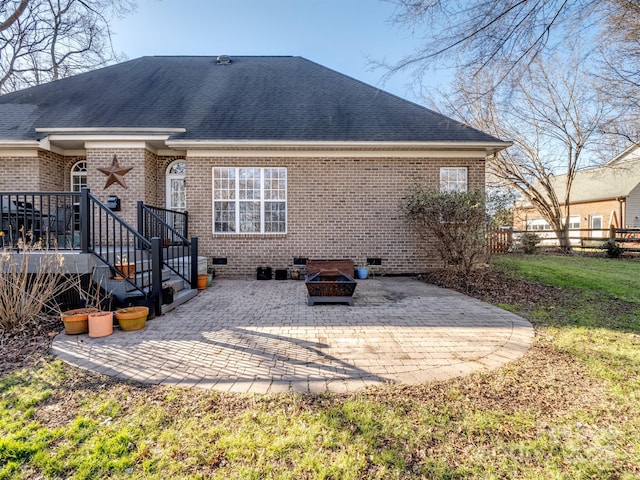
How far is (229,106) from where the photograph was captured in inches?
422

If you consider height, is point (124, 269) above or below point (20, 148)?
below

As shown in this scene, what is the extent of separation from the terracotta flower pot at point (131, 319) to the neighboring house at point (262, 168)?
476 cm

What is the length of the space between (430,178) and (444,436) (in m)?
8.28

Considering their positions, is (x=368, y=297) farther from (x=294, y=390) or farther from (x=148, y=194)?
(x=148, y=194)

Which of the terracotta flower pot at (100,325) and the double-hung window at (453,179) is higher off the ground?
the double-hung window at (453,179)

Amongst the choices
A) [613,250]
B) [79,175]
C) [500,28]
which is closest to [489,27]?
[500,28]

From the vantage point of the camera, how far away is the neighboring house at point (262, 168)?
30.1ft

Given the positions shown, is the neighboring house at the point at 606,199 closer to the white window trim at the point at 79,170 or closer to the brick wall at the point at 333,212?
the brick wall at the point at 333,212

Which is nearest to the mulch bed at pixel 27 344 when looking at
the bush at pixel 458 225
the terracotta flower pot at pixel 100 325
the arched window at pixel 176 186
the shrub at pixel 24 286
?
the shrub at pixel 24 286

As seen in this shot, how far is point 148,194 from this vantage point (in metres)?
9.47

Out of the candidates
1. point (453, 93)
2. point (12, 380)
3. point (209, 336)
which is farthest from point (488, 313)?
point (12, 380)

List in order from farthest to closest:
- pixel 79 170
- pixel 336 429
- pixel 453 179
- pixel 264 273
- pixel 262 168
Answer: pixel 79 170 < pixel 453 179 < pixel 262 168 < pixel 264 273 < pixel 336 429

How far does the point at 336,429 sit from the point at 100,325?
3.79 metres

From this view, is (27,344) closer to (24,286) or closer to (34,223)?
(24,286)
